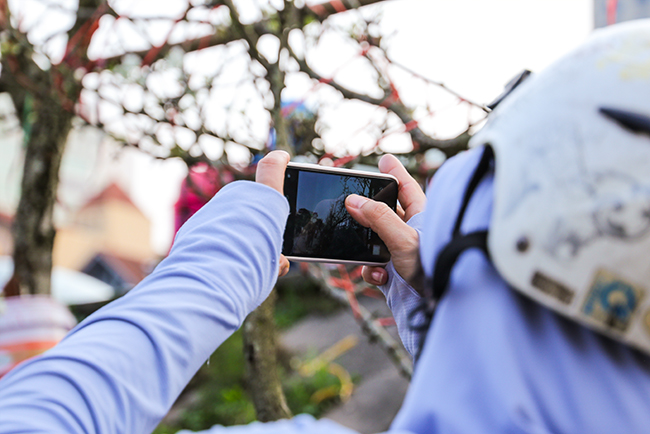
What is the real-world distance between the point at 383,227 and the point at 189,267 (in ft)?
1.71

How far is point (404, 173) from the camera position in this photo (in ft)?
4.46

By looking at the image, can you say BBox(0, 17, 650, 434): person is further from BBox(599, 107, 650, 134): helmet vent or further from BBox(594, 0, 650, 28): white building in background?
BBox(594, 0, 650, 28): white building in background

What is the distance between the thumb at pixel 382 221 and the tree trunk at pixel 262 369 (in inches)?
27.5

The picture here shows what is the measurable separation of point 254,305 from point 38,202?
2.79 m

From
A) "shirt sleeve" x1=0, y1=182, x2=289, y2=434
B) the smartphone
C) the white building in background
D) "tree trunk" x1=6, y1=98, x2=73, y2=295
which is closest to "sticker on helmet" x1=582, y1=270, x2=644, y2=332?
"shirt sleeve" x1=0, y1=182, x2=289, y2=434

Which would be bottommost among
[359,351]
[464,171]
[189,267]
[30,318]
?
[359,351]

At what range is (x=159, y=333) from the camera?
0.70m

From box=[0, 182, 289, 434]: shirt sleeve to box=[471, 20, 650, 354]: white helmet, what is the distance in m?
0.42

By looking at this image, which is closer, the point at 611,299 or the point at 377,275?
the point at 611,299

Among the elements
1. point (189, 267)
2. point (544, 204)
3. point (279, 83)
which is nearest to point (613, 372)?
point (544, 204)

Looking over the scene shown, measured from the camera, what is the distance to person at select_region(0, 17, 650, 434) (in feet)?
1.71

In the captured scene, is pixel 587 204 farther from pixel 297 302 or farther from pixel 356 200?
pixel 297 302

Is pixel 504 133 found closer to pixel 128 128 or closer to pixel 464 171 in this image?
pixel 464 171

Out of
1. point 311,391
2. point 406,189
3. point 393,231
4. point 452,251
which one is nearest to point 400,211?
point 406,189
